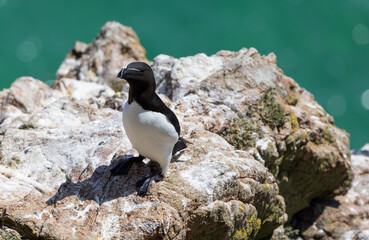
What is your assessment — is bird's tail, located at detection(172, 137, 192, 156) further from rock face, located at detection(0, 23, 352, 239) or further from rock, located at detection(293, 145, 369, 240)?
rock, located at detection(293, 145, 369, 240)

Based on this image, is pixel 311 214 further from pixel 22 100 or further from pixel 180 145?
pixel 22 100

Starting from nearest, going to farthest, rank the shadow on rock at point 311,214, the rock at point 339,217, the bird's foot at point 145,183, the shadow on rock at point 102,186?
the bird's foot at point 145,183 → the shadow on rock at point 102,186 → the rock at point 339,217 → the shadow on rock at point 311,214

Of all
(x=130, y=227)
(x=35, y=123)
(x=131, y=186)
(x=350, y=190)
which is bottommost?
(x=130, y=227)

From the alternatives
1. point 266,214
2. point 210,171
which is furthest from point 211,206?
point 266,214

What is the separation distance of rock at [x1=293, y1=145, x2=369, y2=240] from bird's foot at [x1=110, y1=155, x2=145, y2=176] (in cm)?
420

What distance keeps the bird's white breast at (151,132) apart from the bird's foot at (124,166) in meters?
0.25

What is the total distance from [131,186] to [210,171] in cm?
87

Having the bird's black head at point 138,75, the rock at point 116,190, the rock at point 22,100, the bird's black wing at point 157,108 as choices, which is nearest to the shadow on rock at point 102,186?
the rock at point 116,190

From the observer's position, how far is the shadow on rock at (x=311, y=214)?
812 cm

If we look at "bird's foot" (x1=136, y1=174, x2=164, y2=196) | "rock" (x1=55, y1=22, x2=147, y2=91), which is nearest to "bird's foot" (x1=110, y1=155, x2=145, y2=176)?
"bird's foot" (x1=136, y1=174, x2=164, y2=196)

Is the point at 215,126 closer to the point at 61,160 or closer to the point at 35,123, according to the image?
the point at 61,160

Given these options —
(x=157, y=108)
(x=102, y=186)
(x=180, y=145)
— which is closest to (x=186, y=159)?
(x=180, y=145)

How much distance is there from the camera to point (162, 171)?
187 inches

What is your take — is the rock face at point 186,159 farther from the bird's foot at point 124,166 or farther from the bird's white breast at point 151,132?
the bird's white breast at point 151,132
